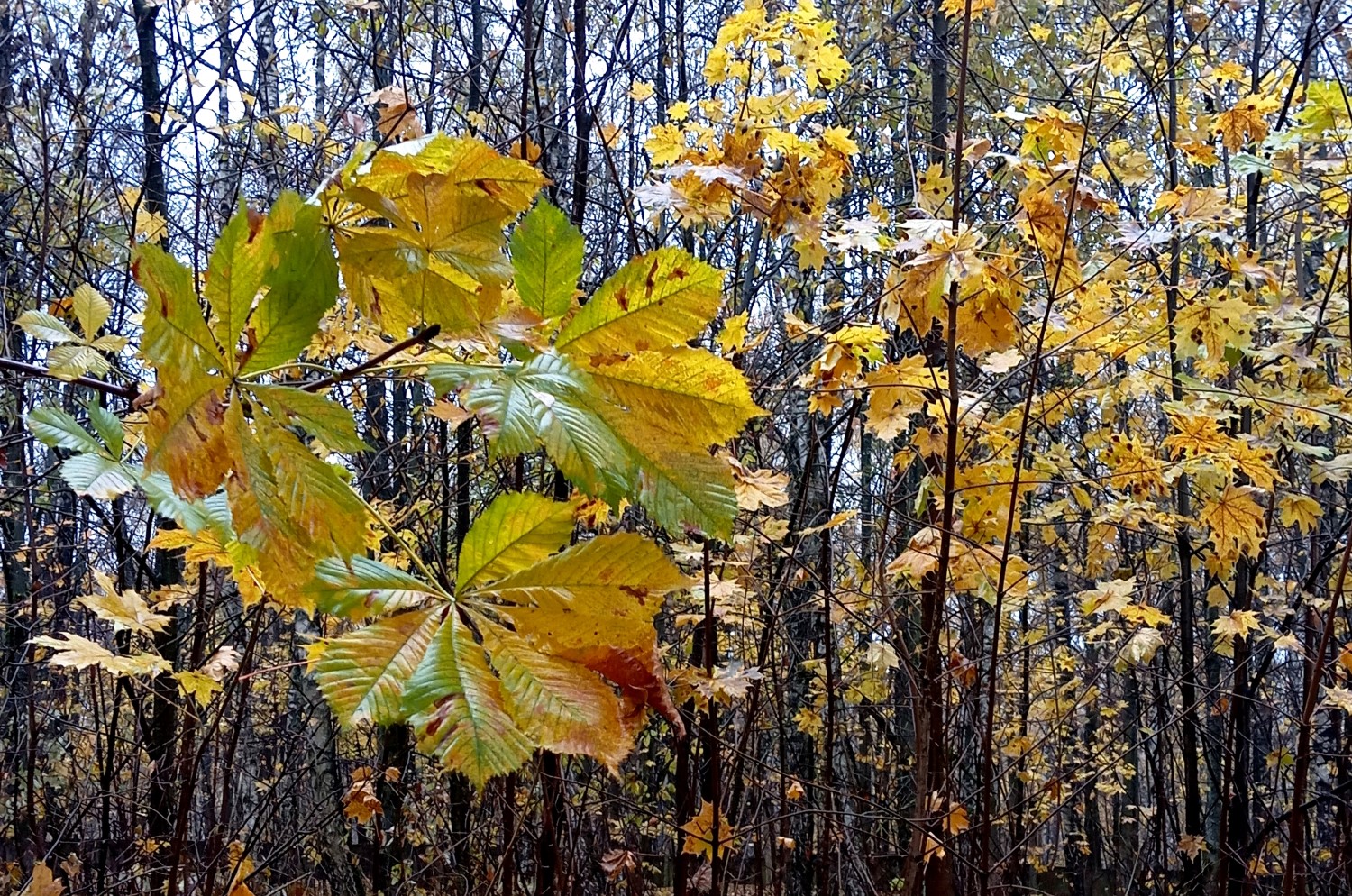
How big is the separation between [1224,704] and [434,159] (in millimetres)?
4816

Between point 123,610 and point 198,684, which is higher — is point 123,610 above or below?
above

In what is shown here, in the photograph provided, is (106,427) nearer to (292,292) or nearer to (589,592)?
(292,292)

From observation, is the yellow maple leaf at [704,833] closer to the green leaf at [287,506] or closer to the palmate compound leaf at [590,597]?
the palmate compound leaf at [590,597]

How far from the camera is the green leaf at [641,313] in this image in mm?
627

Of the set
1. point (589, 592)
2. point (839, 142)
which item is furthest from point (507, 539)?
point (839, 142)

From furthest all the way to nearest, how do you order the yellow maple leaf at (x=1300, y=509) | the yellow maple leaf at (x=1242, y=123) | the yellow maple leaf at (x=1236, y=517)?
the yellow maple leaf at (x=1242, y=123) → the yellow maple leaf at (x=1300, y=509) → the yellow maple leaf at (x=1236, y=517)

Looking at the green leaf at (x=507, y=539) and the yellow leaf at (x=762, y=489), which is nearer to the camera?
the green leaf at (x=507, y=539)

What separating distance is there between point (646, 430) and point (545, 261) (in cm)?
15

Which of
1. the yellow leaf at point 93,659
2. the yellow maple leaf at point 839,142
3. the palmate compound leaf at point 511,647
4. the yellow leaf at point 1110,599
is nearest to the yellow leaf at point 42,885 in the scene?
the yellow leaf at point 93,659

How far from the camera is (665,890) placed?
20.9 feet

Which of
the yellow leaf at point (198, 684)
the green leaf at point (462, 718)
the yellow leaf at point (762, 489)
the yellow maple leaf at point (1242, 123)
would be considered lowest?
the yellow leaf at point (198, 684)

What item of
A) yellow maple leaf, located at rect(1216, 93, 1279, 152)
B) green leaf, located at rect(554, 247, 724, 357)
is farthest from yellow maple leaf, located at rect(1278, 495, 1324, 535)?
green leaf, located at rect(554, 247, 724, 357)

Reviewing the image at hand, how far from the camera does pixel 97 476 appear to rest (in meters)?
0.69

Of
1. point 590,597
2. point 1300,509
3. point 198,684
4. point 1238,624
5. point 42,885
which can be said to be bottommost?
point 42,885
